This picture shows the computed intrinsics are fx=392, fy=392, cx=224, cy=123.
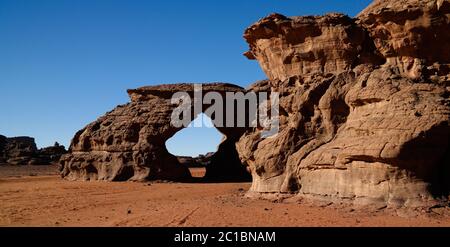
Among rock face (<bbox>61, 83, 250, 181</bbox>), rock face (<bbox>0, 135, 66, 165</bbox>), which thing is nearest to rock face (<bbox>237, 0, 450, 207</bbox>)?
rock face (<bbox>61, 83, 250, 181</bbox>)

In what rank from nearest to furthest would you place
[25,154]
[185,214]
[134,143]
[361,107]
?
[185,214]
[361,107]
[134,143]
[25,154]

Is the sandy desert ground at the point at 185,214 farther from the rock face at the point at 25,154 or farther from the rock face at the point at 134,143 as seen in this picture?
the rock face at the point at 25,154

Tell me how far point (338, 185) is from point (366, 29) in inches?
202

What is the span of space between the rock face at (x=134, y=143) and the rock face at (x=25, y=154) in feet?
60.7

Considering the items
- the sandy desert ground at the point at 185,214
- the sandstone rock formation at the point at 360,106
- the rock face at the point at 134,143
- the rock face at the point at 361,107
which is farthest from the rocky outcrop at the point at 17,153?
the rock face at the point at 361,107

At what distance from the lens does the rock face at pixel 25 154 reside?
40.7m

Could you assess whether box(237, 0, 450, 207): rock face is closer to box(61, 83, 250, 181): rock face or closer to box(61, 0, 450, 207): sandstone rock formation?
box(61, 0, 450, 207): sandstone rock formation

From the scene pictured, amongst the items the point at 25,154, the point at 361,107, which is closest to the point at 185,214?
the point at 361,107

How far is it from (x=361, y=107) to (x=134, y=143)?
15174 millimetres

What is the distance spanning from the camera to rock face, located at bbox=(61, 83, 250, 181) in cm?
2238

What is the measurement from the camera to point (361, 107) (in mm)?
10852

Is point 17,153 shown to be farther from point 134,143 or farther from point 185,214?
point 185,214
